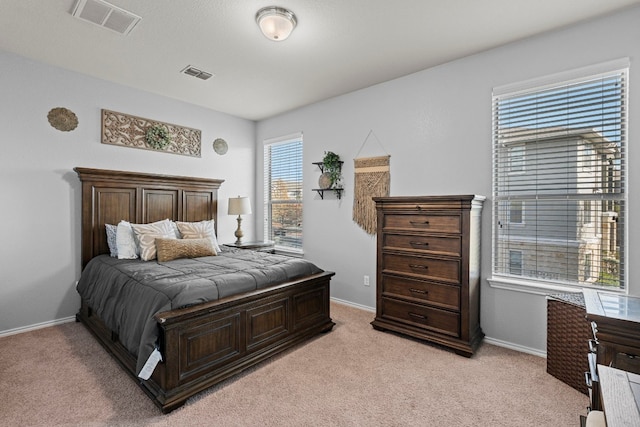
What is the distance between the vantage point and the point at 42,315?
3.26m

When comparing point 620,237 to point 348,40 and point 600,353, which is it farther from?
point 348,40

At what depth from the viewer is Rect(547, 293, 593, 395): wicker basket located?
211 cm

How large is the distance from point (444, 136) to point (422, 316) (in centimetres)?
179

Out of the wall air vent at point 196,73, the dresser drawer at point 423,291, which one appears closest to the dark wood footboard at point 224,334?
the dresser drawer at point 423,291

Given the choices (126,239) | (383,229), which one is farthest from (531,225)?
(126,239)

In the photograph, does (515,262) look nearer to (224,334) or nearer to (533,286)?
(533,286)

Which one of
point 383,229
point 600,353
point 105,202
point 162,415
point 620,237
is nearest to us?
point 600,353

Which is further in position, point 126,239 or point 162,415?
point 126,239

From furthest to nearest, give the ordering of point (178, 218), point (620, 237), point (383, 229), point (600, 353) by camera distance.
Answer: point (178, 218) → point (383, 229) → point (620, 237) → point (600, 353)

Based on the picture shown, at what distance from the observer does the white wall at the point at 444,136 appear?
7.98ft

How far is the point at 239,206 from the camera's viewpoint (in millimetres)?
4508

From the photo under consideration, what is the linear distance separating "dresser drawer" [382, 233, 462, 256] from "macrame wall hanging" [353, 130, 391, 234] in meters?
0.62

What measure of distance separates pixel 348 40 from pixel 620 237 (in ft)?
8.72

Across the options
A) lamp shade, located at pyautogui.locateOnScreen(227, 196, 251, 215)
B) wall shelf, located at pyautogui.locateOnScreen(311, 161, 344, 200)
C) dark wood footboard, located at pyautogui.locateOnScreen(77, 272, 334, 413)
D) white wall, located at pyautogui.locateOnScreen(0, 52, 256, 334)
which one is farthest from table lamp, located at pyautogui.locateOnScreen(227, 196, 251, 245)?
dark wood footboard, located at pyautogui.locateOnScreen(77, 272, 334, 413)
